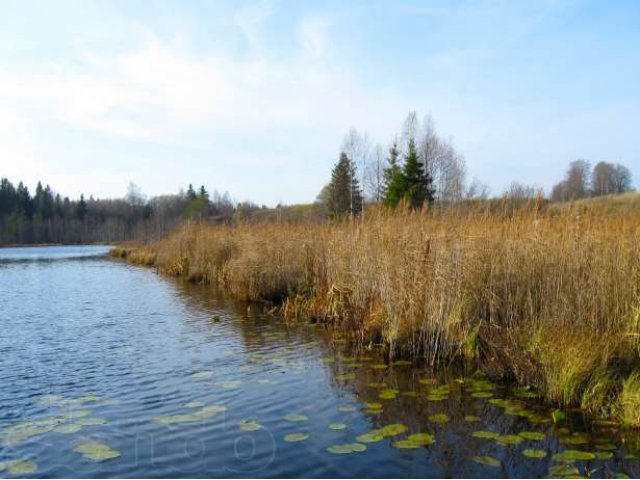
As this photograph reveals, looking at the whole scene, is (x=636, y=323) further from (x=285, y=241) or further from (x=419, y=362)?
(x=285, y=241)

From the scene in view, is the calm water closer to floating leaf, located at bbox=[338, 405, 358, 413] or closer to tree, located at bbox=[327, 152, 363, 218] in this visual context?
floating leaf, located at bbox=[338, 405, 358, 413]

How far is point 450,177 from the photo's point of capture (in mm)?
46625

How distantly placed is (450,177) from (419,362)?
131 ft

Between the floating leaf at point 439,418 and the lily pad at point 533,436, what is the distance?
2.96 ft

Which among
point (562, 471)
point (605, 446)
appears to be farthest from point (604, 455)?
point (562, 471)

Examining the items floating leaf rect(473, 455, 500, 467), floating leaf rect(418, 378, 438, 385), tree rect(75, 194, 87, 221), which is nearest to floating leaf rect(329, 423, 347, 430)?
floating leaf rect(473, 455, 500, 467)

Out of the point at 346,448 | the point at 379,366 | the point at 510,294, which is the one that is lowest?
the point at 346,448

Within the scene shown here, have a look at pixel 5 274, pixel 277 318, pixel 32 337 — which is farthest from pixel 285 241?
pixel 5 274

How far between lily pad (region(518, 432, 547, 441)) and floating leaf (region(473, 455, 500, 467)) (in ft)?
2.35

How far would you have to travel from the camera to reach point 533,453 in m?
5.37

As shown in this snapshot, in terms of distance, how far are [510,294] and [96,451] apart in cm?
648

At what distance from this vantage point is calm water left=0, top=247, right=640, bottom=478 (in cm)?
524

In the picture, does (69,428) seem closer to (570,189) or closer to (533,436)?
(533,436)

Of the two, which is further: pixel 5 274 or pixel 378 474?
A: pixel 5 274
